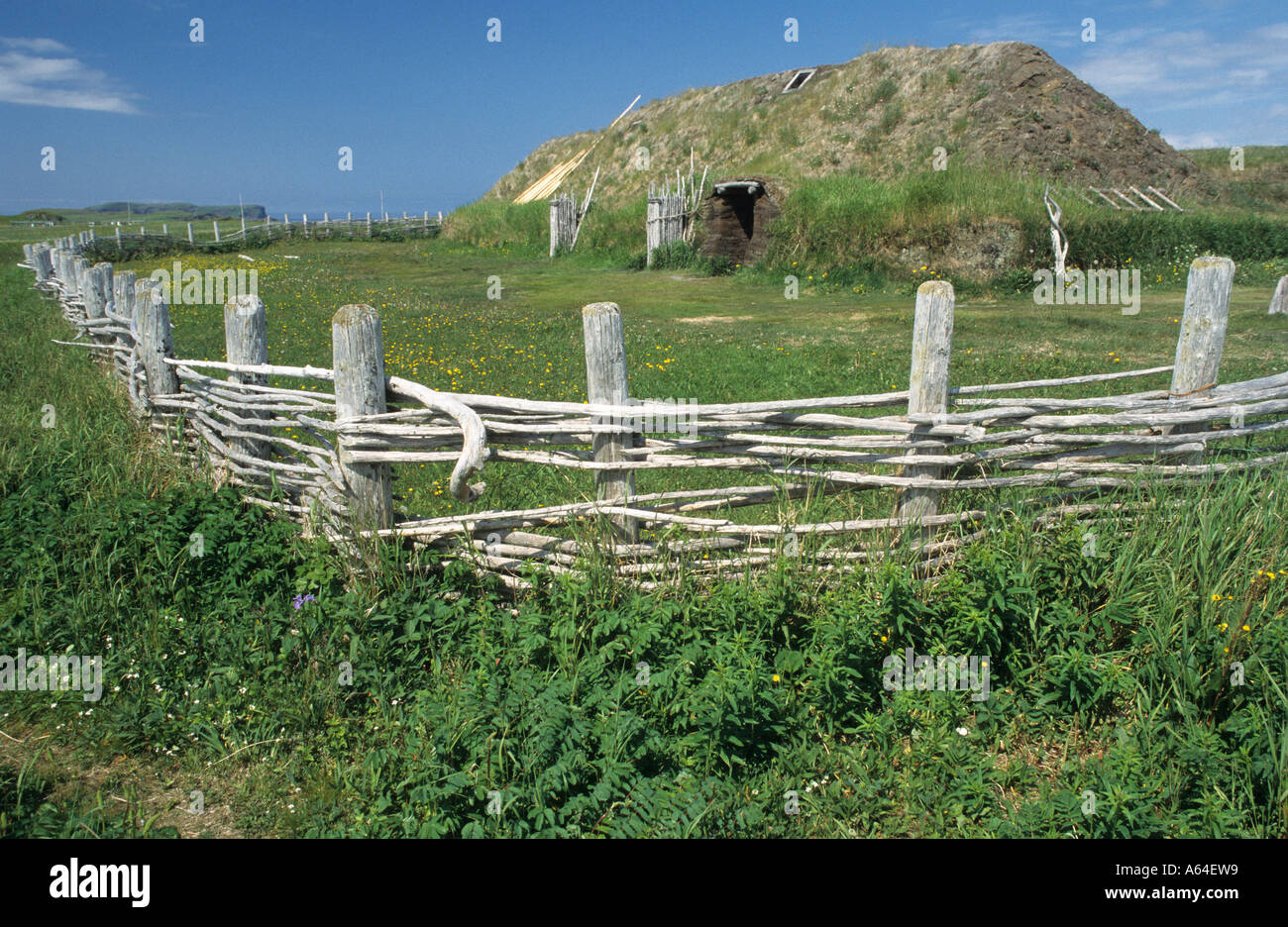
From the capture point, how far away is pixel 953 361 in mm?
9859

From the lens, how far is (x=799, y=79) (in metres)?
28.8

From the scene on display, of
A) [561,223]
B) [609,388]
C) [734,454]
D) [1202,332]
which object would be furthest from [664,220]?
[609,388]

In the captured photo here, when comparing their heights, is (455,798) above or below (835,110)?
below

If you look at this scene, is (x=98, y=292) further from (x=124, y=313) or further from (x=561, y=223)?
(x=561, y=223)

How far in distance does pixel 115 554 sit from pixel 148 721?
4.09ft

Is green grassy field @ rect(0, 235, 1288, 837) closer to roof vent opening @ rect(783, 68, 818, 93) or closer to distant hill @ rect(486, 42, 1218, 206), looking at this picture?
distant hill @ rect(486, 42, 1218, 206)

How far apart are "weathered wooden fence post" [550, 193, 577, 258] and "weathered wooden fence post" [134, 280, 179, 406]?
20.5 metres

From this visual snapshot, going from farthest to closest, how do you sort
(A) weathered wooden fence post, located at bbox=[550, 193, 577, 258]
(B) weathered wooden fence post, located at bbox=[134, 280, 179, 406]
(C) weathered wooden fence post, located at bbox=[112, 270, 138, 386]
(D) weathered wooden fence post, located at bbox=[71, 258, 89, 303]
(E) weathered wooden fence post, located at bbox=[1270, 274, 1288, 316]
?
(A) weathered wooden fence post, located at bbox=[550, 193, 577, 258], (E) weathered wooden fence post, located at bbox=[1270, 274, 1288, 316], (D) weathered wooden fence post, located at bbox=[71, 258, 89, 303], (C) weathered wooden fence post, located at bbox=[112, 270, 138, 386], (B) weathered wooden fence post, located at bbox=[134, 280, 179, 406]

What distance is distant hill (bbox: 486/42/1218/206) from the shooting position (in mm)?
20922

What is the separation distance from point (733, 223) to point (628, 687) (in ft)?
60.9

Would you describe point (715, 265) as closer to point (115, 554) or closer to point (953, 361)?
point (953, 361)

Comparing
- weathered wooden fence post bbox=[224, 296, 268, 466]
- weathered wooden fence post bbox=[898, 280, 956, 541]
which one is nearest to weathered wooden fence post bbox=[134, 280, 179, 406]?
weathered wooden fence post bbox=[224, 296, 268, 466]
